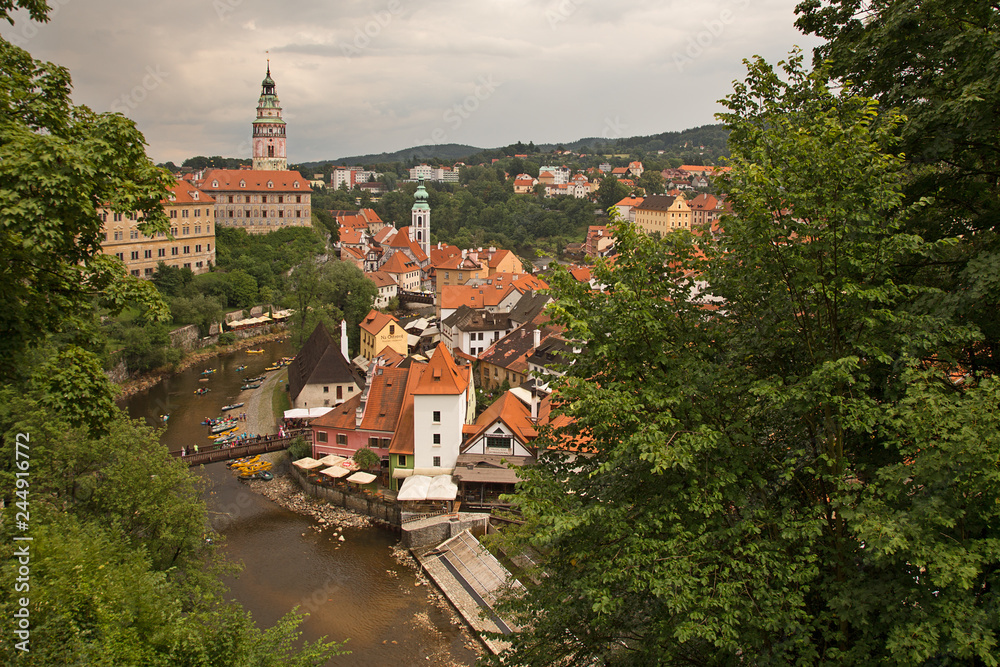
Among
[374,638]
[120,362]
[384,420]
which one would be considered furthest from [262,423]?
[374,638]

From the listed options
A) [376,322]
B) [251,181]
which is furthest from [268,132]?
[376,322]

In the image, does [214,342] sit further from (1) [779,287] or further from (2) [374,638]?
(1) [779,287]

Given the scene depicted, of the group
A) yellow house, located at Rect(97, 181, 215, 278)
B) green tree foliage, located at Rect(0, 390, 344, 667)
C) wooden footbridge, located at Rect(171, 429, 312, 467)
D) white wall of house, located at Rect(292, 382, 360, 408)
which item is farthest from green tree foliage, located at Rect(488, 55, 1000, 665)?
yellow house, located at Rect(97, 181, 215, 278)

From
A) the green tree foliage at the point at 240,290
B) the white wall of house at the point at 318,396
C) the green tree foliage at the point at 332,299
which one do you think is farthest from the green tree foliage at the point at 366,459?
the green tree foliage at the point at 240,290

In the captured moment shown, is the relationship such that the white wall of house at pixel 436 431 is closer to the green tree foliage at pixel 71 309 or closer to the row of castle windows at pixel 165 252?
the green tree foliage at pixel 71 309

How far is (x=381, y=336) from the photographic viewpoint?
121ft

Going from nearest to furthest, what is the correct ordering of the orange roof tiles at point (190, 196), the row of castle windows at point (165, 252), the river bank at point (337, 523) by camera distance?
the river bank at point (337, 523) < the row of castle windows at point (165, 252) < the orange roof tiles at point (190, 196)

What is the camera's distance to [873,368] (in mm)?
6926

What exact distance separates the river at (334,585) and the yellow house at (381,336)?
1170 centimetres

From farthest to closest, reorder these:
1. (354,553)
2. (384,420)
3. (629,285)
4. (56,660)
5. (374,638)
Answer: (384,420)
(354,553)
(374,638)
(629,285)
(56,660)

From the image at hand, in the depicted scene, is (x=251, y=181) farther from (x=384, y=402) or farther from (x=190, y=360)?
(x=384, y=402)

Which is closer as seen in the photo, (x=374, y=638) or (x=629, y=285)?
(x=629, y=285)

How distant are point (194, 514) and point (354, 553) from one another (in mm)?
6920

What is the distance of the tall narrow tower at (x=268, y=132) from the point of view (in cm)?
8206
